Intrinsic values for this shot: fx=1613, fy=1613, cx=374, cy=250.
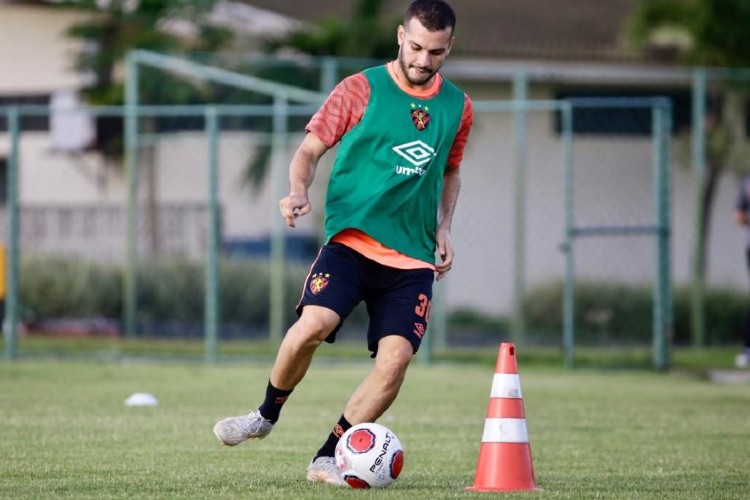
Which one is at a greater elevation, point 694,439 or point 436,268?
point 436,268

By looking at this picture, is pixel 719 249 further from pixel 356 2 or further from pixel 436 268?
pixel 436 268

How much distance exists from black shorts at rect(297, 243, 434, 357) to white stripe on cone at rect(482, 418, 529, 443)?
0.49 meters

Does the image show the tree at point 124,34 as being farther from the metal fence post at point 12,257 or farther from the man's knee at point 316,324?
the man's knee at point 316,324

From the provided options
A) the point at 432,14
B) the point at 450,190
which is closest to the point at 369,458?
the point at 450,190

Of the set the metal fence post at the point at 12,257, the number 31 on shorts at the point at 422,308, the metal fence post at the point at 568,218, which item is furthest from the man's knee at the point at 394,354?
the metal fence post at the point at 12,257

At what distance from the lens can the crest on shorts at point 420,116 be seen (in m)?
7.04

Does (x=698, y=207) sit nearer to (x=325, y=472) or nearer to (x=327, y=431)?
(x=327, y=431)

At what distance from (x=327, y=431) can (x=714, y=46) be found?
46.7 feet

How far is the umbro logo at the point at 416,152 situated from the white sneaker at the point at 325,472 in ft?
4.40

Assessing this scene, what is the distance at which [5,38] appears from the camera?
29.3m

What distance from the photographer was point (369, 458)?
668 cm

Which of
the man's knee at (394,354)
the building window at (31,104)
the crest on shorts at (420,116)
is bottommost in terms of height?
the man's knee at (394,354)

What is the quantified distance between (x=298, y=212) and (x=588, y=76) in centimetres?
1992

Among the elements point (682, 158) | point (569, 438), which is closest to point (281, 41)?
point (682, 158)
